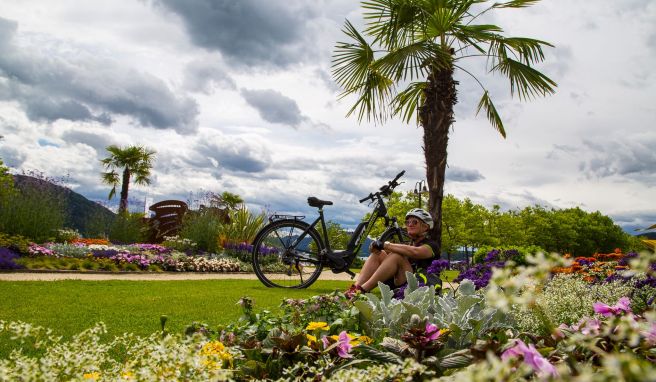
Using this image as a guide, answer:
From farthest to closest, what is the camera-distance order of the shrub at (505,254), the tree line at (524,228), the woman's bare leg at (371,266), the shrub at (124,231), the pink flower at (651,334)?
the tree line at (524,228)
the shrub at (124,231)
the shrub at (505,254)
the woman's bare leg at (371,266)
the pink flower at (651,334)

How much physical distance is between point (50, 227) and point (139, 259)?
357 cm

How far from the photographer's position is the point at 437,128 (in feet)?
27.5

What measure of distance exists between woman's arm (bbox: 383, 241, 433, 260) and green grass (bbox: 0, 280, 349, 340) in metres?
1.40

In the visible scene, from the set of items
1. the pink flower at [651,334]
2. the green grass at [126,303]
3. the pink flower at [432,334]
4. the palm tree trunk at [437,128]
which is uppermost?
the palm tree trunk at [437,128]

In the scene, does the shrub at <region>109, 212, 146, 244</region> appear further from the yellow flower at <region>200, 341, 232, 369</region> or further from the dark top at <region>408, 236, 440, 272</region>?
the yellow flower at <region>200, 341, 232, 369</region>

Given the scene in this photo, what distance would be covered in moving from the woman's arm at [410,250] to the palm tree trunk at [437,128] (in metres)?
2.91

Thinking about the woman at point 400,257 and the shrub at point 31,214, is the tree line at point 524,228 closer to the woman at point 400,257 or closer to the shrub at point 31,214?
the shrub at point 31,214

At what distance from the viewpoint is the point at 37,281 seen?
26.6 ft

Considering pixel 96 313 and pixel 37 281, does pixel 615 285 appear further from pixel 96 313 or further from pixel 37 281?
pixel 37 281

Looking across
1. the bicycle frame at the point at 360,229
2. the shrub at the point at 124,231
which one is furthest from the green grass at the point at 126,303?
the shrub at the point at 124,231

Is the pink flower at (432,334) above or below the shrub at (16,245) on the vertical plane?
below

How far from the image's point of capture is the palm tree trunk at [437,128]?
8.23 m

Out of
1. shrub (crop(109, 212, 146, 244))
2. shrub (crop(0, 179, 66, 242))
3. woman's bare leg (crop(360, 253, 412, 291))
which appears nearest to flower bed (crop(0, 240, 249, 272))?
shrub (crop(0, 179, 66, 242))

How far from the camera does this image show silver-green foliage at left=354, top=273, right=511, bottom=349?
2.48 metres
